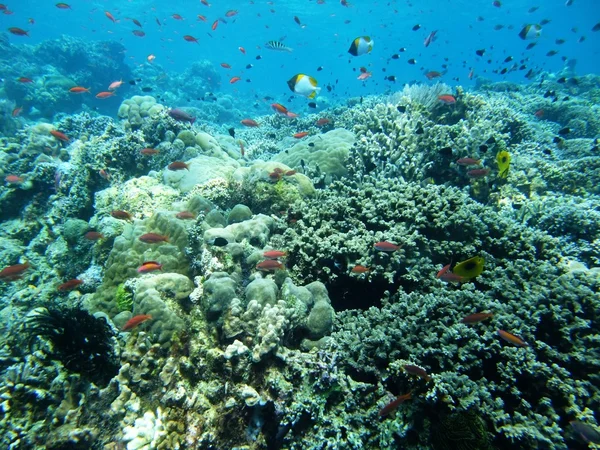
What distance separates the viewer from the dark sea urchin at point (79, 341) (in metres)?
3.71

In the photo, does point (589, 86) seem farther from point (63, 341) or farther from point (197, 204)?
point (63, 341)

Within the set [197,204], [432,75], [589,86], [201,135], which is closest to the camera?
[197,204]

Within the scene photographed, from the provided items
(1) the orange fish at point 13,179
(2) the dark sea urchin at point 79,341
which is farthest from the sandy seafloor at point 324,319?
(1) the orange fish at point 13,179

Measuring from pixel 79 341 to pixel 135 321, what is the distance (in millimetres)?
684

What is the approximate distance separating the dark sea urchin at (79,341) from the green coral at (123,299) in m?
1.45

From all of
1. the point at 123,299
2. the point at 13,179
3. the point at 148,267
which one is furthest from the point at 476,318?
the point at 13,179

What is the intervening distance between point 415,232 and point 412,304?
1310mm

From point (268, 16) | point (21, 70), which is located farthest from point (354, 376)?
point (268, 16)

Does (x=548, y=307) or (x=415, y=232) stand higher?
(x=415, y=232)

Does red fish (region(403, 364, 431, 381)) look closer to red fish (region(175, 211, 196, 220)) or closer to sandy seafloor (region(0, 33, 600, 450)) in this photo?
sandy seafloor (region(0, 33, 600, 450))

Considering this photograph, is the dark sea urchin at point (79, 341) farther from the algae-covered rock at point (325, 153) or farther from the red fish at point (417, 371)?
the algae-covered rock at point (325, 153)

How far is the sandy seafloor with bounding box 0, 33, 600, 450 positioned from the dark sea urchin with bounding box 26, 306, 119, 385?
0.02 metres

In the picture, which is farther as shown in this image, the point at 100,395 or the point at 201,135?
the point at 201,135

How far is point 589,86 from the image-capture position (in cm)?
2217
